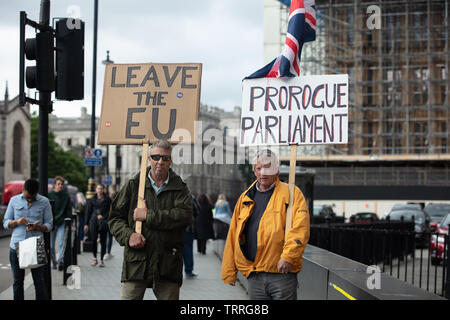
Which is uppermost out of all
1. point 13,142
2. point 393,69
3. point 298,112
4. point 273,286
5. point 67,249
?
point 393,69

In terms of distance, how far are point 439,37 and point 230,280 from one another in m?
50.8

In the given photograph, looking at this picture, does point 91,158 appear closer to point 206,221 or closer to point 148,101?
point 206,221

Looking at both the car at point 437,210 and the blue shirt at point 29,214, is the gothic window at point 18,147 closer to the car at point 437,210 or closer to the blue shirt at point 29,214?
the car at point 437,210

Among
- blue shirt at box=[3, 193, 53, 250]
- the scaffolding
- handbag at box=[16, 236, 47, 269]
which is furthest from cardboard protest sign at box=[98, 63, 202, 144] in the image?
the scaffolding

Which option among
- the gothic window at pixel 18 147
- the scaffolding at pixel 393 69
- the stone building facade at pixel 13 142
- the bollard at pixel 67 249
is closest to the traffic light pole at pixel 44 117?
the bollard at pixel 67 249

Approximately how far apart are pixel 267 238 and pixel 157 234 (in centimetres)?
82

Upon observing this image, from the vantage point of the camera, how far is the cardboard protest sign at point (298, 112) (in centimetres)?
602

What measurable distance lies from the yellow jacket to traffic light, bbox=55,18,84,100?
2.99 m

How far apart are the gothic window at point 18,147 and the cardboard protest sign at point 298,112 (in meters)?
70.2

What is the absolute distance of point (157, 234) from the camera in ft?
17.6

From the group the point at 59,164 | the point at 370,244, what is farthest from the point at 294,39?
the point at 59,164

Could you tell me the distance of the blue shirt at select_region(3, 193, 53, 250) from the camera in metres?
Answer: 8.36

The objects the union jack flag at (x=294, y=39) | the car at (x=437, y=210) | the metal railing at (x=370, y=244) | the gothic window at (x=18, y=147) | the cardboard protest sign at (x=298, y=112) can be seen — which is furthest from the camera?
the gothic window at (x=18, y=147)
